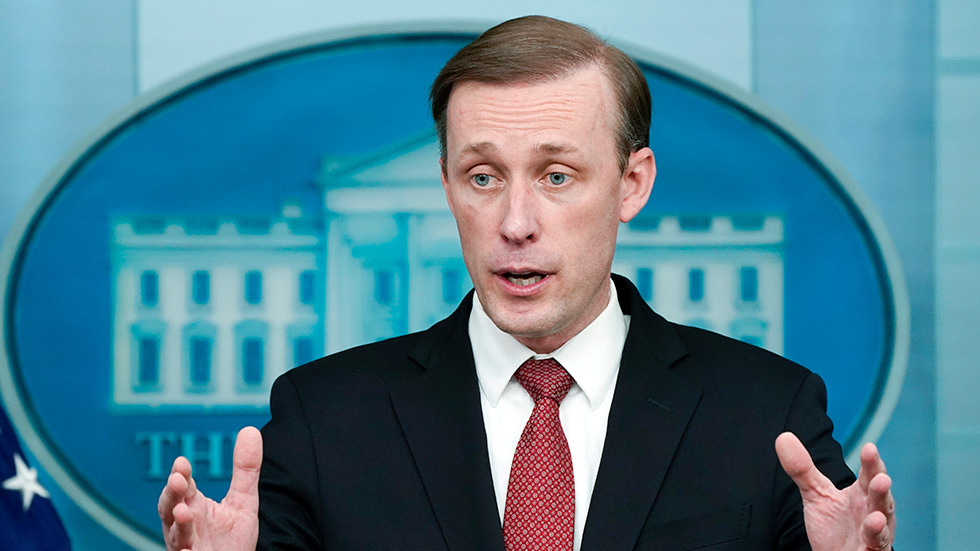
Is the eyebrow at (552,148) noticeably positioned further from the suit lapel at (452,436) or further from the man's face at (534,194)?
the suit lapel at (452,436)

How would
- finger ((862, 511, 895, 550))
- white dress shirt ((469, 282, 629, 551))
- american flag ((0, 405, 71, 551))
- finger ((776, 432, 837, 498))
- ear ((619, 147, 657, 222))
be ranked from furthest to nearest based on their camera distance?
american flag ((0, 405, 71, 551)), ear ((619, 147, 657, 222)), white dress shirt ((469, 282, 629, 551)), finger ((776, 432, 837, 498)), finger ((862, 511, 895, 550))

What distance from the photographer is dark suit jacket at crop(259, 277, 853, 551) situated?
160 centimetres

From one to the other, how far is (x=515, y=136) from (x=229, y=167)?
118cm

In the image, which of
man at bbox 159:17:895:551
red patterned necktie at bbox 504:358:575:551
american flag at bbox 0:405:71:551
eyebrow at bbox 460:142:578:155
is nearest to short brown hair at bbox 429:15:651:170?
man at bbox 159:17:895:551

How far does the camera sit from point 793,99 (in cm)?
262

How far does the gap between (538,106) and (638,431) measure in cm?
55

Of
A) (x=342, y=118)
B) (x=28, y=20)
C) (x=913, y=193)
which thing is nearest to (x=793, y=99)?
(x=913, y=193)

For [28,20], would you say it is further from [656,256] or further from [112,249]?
[656,256]

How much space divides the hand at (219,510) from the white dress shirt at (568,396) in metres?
0.41

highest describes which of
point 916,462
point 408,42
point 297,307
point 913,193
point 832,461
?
point 408,42

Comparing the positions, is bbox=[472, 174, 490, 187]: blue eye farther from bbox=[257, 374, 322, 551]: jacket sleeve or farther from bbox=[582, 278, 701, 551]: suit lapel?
bbox=[257, 374, 322, 551]: jacket sleeve

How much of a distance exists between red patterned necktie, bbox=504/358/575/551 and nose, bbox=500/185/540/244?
11.2 inches

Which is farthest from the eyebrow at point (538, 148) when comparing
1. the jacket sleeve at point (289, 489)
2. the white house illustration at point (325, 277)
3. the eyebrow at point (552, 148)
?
the white house illustration at point (325, 277)

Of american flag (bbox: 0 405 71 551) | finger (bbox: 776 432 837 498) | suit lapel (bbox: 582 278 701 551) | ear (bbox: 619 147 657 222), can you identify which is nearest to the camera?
finger (bbox: 776 432 837 498)
